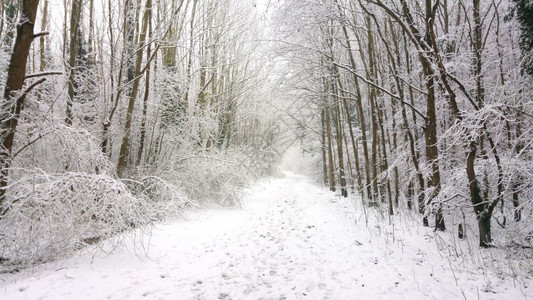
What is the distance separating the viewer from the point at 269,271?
402cm

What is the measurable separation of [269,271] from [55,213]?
3.12 meters

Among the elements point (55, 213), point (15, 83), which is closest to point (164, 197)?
point (55, 213)

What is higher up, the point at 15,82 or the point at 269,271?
the point at 15,82

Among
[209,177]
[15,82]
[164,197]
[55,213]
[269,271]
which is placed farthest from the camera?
[209,177]

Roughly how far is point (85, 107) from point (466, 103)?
9.61m

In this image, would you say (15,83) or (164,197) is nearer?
(15,83)

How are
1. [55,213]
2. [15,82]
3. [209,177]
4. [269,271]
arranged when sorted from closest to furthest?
[55,213], [15,82], [269,271], [209,177]

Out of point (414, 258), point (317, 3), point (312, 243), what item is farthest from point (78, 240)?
point (317, 3)

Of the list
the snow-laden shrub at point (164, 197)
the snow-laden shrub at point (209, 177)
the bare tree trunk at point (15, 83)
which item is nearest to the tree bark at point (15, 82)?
the bare tree trunk at point (15, 83)

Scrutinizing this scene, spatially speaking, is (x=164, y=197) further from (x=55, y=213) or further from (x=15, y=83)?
(x=15, y=83)

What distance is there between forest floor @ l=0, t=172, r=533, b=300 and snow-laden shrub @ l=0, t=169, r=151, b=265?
33cm

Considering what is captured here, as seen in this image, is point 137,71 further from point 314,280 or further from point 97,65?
point 314,280

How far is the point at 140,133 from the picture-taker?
8.11 m

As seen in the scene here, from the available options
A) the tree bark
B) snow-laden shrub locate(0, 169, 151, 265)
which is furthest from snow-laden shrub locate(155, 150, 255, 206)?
the tree bark
